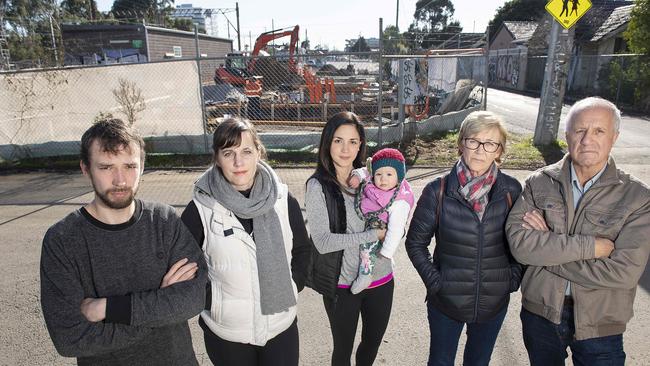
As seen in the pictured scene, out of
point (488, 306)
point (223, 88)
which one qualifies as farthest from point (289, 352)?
point (223, 88)

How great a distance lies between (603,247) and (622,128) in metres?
13.7

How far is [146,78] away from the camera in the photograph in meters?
11.2

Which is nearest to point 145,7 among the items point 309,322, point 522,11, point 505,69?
point 522,11

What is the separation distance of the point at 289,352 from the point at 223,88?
1772cm

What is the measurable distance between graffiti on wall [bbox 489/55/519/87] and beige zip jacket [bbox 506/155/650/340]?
3203 cm

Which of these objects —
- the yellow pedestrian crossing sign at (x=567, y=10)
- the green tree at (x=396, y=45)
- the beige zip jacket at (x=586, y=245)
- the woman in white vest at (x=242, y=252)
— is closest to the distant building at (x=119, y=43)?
the green tree at (x=396, y=45)

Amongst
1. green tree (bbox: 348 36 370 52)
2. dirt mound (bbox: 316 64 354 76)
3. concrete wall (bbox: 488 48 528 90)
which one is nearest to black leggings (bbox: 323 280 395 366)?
dirt mound (bbox: 316 64 354 76)

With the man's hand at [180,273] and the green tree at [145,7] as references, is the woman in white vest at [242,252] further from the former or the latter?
the green tree at [145,7]

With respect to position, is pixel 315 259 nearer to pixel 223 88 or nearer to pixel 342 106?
pixel 342 106

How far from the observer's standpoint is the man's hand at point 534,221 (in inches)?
87.1

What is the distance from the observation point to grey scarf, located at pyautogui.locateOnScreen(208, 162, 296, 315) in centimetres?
215

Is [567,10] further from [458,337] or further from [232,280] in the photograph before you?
[232,280]

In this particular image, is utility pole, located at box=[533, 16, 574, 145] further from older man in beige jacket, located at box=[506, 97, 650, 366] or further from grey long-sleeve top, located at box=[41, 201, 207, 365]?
grey long-sleeve top, located at box=[41, 201, 207, 365]

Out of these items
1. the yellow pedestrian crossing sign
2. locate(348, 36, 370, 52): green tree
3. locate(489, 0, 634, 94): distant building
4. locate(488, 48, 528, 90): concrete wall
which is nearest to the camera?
the yellow pedestrian crossing sign
